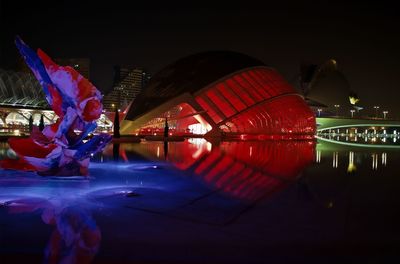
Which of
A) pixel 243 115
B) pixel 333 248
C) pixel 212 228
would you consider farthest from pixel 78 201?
pixel 243 115

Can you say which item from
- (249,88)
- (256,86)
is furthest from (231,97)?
(256,86)

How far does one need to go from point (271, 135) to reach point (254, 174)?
32207mm

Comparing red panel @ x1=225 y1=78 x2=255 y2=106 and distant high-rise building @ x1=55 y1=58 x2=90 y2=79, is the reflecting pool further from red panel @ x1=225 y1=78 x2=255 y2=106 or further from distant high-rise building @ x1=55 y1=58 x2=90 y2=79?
distant high-rise building @ x1=55 y1=58 x2=90 y2=79

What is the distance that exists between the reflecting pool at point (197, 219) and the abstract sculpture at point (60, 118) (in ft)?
2.10

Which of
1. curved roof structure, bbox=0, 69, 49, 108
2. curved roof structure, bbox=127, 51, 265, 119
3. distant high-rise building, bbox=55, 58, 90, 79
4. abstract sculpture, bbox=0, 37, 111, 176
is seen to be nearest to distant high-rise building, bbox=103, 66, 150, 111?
distant high-rise building, bbox=55, 58, 90, 79

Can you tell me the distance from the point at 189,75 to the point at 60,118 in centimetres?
3216

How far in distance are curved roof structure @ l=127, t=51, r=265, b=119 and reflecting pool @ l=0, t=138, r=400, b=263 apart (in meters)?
29.2

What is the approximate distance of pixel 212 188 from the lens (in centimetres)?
1105

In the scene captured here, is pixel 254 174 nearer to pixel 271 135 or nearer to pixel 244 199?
pixel 244 199

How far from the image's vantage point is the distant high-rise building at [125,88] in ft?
357

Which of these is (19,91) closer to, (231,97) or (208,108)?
(208,108)

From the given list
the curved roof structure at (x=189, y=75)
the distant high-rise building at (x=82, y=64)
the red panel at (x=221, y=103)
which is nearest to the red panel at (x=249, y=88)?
the curved roof structure at (x=189, y=75)

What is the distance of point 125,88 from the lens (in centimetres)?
12100

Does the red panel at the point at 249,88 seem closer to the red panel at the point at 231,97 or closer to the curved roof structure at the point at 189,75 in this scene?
the curved roof structure at the point at 189,75
